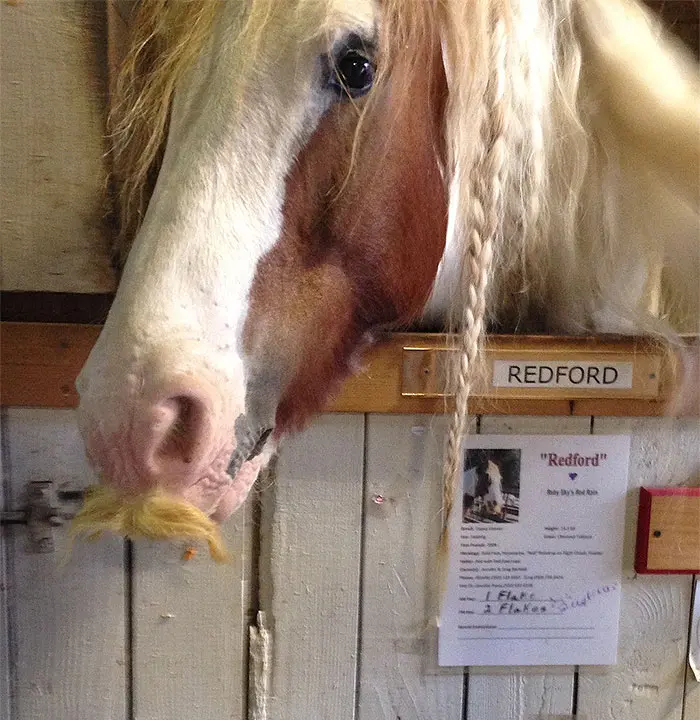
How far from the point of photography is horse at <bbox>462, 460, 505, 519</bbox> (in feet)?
1.52

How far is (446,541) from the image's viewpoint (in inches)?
17.8

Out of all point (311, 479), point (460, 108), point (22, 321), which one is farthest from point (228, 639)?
point (460, 108)

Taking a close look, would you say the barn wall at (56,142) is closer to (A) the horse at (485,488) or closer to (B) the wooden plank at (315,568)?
(B) the wooden plank at (315,568)

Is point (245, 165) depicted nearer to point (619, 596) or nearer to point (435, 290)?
point (435, 290)

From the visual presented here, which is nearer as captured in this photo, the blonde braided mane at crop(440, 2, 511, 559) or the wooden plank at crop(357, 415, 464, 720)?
the blonde braided mane at crop(440, 2, 511, 559)

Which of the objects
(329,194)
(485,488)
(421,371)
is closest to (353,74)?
(329,194)

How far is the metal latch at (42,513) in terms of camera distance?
455 millimetres

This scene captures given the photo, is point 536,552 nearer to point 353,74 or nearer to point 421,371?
point 421,371

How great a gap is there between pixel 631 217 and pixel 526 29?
0.14m

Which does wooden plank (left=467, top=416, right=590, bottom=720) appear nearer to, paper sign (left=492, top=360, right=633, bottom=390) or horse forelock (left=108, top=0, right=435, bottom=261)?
paper sign (left=492, top=360, right=633, bottom=390)

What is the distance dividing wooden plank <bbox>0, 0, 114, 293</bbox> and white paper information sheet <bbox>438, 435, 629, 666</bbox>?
1.10 ft

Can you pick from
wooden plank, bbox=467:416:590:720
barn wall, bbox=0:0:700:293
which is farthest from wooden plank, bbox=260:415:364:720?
barn wall, bbox=0:0:700:293

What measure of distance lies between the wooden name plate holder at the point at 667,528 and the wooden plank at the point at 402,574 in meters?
0.17

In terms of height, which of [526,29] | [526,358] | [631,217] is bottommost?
[526,358]
